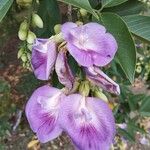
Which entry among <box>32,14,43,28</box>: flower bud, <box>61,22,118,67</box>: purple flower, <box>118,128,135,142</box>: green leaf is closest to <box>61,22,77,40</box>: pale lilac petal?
<box>61,22,118,67</box>: purple flower

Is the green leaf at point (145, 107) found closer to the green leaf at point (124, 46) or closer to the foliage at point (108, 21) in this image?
the foliage at point (108, 21)

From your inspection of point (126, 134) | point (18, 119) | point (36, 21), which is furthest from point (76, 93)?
point (18, 119)

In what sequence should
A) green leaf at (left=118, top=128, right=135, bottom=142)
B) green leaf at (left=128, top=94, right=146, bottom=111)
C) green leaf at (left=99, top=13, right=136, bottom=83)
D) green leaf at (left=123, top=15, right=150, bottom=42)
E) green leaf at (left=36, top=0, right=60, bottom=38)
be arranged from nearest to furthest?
green leaf at (left=99, top=13, right=136, bottom=83)
green leaf at (left=123, top=15, right=150, bottom=42)
green leaf at (left=36, top=0, right=60, bottom=38)
green leaf at (left=118, top=128, right=135, bottom=142)
green leaf at (left=128, top=94, right=146, bottom=111)

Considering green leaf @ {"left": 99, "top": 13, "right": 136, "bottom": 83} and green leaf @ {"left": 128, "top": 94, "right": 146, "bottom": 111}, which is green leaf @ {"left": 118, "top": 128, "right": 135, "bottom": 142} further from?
green leaf @ {"left": 99, "top": 13, "right": 136, "bottom": 83}

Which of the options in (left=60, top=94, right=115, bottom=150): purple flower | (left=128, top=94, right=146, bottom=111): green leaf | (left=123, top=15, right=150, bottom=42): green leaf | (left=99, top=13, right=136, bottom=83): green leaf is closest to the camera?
(left=60, top=94, right=115, bottom=150): purple flower


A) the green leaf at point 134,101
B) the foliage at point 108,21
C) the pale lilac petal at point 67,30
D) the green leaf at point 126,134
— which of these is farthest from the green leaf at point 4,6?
the green leaf at point 134,101

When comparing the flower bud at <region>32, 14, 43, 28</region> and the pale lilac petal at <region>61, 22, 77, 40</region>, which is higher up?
the pale lilac petal at <region>61, 22, 77, 40</region>

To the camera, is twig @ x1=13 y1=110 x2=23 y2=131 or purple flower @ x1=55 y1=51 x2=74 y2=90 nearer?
purple flower @ x1=55 y1=51 x2=74 y2=90
